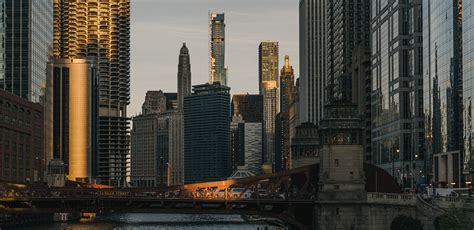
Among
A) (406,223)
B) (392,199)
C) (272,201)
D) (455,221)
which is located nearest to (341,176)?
(392,199)

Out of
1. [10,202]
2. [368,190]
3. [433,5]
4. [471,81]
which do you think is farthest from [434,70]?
[10,202]

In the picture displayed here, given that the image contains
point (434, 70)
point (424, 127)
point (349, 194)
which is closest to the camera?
point (349, 194)

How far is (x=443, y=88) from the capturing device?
587 ft

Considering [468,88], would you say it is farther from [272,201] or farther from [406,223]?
[272,201]

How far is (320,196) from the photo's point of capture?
393 feet

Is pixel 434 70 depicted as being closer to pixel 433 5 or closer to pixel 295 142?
pixel 433 5

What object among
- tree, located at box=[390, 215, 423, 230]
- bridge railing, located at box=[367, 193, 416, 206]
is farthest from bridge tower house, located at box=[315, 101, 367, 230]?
tree, located at box=[390, 215, 423, 230]

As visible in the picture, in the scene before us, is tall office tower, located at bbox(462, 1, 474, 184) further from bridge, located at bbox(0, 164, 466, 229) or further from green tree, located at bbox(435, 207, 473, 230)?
green tree, located at bbox(435, 207, 473, 230)

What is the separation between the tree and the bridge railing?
259 centimetres

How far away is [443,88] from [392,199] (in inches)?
2531

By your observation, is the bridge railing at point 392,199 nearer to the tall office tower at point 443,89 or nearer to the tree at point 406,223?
the tree at point 406,223

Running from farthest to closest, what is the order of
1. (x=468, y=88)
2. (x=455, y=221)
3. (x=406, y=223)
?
(x=468, y=88) < (x=406, y=223) < (x=455, y=221)

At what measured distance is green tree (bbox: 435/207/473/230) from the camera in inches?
3866

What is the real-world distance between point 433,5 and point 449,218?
9034 centimetres
